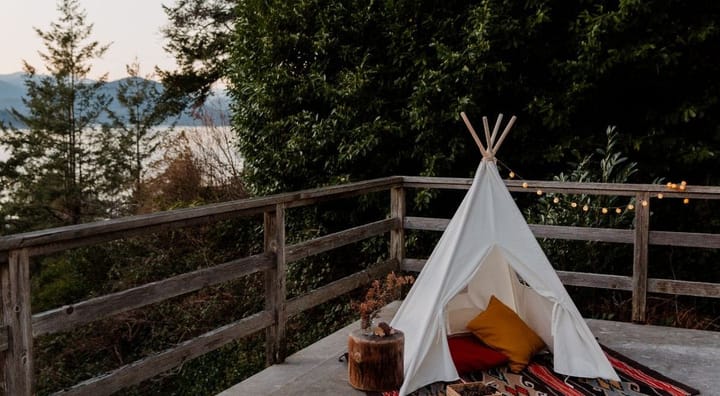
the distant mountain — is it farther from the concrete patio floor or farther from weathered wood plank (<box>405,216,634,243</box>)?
the concrete patio floor

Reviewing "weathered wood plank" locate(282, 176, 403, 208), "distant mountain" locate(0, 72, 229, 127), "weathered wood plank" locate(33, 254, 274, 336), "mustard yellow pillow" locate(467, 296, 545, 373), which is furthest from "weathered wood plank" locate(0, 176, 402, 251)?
"distant mountain" locate(0, 72, 229, 127)

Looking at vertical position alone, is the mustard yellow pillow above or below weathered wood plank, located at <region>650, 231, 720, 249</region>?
below

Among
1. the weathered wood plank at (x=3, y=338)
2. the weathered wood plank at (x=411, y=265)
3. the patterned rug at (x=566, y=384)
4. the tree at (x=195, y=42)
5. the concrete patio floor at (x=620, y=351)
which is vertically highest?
the tree at (x=195, y=42)

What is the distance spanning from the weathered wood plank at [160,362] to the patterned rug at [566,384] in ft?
2.69

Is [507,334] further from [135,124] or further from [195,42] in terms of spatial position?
[195,42]

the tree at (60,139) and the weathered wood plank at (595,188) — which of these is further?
the tree at (60,139)

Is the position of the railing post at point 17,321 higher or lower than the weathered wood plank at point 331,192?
lower

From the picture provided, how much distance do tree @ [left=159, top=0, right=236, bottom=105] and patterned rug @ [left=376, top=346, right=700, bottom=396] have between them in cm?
1003

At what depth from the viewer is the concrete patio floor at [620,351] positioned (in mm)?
3475

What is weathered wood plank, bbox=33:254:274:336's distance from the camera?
250cm

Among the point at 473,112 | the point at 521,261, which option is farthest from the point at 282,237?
the point at 473,112

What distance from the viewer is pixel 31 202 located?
11805 mm

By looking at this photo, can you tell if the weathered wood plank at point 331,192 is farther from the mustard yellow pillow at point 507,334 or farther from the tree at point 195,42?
the tree at point 195,42

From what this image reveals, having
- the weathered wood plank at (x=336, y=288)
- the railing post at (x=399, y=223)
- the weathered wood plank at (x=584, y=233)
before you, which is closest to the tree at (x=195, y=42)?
the railing post at (x=399, y=223)
